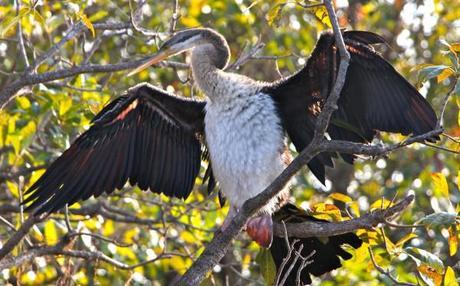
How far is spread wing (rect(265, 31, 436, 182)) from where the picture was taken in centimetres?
478

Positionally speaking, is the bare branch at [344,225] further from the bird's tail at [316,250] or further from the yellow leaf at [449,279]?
the yellow leaf at [449,279]

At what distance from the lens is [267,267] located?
4641mm

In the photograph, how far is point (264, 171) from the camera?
504 centimetres

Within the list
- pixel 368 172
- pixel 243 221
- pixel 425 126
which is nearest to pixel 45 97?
pixel 243 221

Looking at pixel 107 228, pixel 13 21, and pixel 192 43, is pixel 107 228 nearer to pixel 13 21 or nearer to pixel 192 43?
pixel 192 43

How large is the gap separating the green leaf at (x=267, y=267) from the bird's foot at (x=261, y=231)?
5cm

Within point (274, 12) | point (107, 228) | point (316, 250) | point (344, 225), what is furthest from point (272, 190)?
point (107, 228)

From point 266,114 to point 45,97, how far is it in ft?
5.00

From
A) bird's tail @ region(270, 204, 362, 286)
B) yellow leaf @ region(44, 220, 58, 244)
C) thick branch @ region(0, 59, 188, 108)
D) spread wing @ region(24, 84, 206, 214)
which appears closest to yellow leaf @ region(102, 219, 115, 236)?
yellow leaf @ region(44, 220, 58, 244)

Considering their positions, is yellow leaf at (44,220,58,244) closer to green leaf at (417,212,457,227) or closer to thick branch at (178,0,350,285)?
thick branch at (178,0,350,285)

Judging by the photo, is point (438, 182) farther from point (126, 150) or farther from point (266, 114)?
point (126, 150)

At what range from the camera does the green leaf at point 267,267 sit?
458 centimetres

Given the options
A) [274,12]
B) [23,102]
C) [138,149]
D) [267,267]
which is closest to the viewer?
[274,12]

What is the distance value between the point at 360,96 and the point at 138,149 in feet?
5.23
